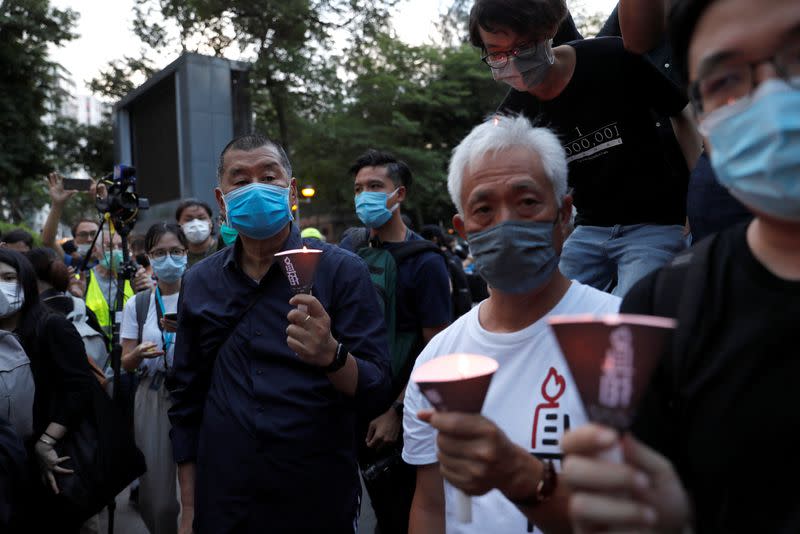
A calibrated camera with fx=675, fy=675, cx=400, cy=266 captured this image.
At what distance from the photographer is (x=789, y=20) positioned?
112 cm

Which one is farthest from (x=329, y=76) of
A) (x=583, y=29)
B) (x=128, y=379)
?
(x=128, y=379)

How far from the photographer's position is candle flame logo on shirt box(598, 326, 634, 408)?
3.28 feet

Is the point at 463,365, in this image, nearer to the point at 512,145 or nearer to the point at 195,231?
the point at 512,145

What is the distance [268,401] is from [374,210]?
2.33 m

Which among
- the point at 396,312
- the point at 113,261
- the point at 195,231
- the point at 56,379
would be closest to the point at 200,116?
the point at 113,261

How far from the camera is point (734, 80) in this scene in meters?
1.20

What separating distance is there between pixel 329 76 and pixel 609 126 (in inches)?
901

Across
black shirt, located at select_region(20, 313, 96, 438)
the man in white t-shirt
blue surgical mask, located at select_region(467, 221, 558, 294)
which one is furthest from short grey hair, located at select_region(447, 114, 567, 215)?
black shirt, located at select_region(20, 313, 96, 438)

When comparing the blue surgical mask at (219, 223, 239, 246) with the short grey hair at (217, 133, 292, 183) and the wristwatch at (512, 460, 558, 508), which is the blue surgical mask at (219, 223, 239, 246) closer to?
the short grey hair at (217, 133, 292, 183)

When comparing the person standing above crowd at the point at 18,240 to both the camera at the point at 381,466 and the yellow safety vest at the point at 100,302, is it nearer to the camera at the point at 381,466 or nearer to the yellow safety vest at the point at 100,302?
the yellow safety vest at the point at 100,302

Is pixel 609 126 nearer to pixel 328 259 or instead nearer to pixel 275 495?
pixel 328 259

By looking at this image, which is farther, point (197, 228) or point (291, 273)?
point (197, 228)

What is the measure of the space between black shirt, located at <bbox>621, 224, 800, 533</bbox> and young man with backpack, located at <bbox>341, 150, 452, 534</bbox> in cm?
300

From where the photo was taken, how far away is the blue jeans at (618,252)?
9.46 feet
